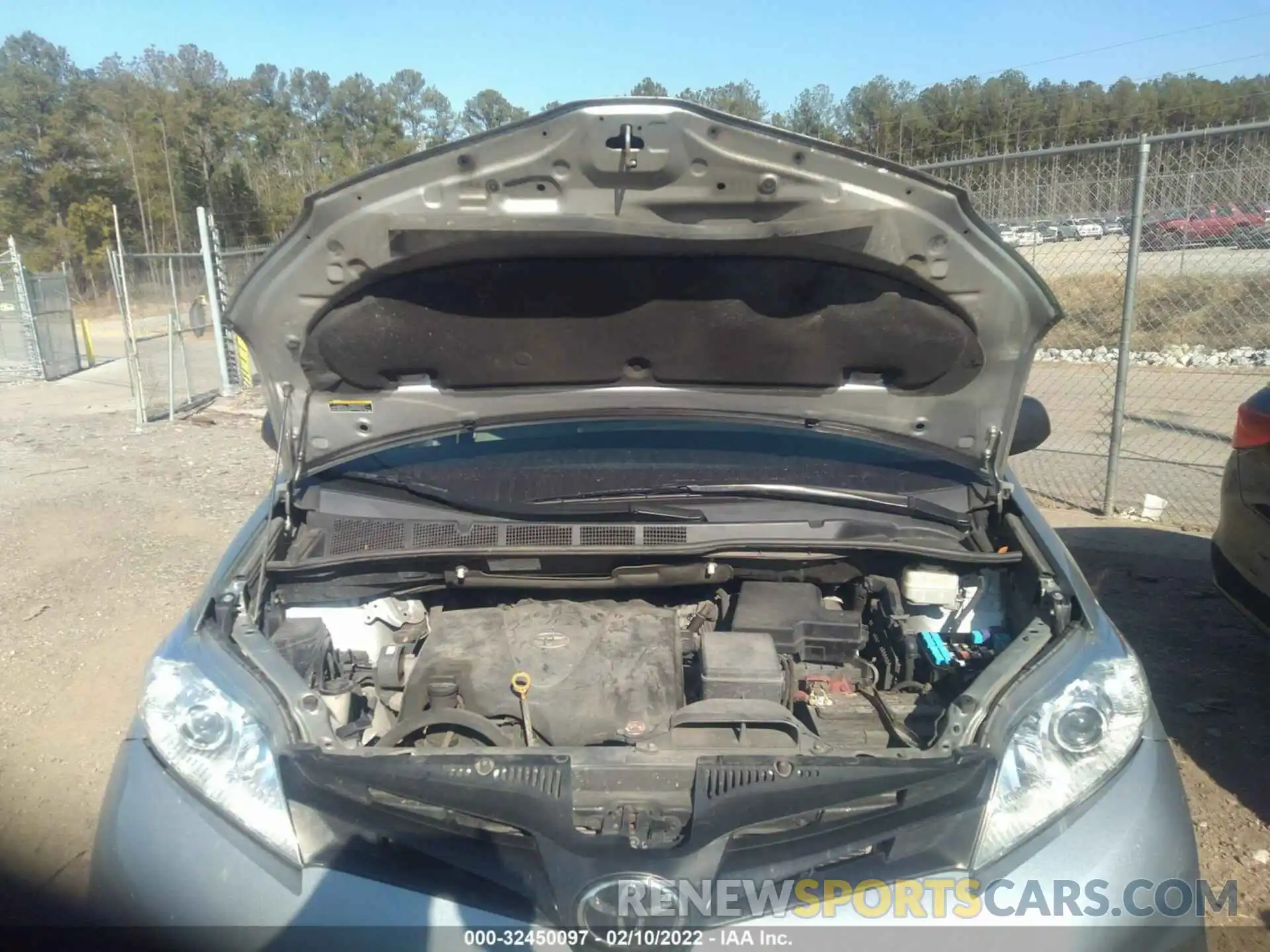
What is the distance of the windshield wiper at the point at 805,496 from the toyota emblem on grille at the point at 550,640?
0.38 meters

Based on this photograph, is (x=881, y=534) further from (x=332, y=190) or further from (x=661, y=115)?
(x=332, y=190)

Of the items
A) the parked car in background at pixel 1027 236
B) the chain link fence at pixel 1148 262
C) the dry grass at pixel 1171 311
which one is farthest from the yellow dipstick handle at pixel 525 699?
the dry grass at pixel 1171 311

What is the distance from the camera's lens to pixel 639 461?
2945 mm

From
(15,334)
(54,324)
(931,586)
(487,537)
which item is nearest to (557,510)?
(487,537)

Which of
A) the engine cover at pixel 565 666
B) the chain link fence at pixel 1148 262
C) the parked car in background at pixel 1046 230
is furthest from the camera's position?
the parked car in background at pixel 1046 230

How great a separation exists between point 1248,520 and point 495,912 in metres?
3.31

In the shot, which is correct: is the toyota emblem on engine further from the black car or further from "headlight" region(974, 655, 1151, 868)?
the black car

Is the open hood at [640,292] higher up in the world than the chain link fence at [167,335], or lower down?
higher up

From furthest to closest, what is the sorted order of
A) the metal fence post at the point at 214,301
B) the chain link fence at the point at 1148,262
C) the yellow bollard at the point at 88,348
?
the yellow bollard at the point at 88,348 → the metal fence post at the point at 214,301 → the chain link fence at the point at 1148,262

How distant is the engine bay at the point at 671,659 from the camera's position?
238 cm

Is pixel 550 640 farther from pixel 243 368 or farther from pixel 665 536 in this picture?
pixel 243 368

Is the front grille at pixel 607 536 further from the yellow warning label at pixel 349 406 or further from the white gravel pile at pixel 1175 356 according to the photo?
the white gravel pile at pixel 1175 356

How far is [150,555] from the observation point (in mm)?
6387

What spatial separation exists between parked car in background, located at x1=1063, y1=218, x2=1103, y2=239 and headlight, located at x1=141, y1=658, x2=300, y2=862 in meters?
8.03
